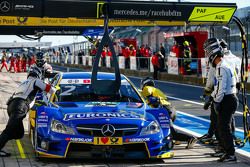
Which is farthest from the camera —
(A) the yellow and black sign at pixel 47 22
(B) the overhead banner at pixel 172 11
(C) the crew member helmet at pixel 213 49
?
(A) the yellow and black sign at pixel 47 22

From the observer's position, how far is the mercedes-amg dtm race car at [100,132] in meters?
7.14

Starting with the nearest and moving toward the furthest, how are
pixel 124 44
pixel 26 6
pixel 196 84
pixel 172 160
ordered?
pixel 172 160 → pixel 26 6 → pixel 196 84 → pixel 124 44

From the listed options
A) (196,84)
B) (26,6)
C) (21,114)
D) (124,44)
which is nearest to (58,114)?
(21,114)

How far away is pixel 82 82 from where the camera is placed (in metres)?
8.81

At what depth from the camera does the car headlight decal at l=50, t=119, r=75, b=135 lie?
7175 millimetres

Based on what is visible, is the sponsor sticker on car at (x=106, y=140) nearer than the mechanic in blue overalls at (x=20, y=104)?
Yes

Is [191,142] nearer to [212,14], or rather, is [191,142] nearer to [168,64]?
[212,14]

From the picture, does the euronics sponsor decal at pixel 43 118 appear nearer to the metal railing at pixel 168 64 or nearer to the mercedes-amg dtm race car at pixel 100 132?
the mercedes-amg dtm race car at pixel 100 132

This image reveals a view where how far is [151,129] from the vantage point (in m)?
7.40

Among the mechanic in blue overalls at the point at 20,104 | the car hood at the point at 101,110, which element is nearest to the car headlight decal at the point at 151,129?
the car hood at the point at 101,110

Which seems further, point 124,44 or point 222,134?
point 124,44

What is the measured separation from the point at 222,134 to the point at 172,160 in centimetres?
88

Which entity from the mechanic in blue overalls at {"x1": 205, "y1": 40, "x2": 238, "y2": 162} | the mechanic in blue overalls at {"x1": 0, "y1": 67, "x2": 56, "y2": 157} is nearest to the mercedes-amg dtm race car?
the mechanic in blue overalls at {"x1": 0, "y1": 67, "x2": 56, "y2": 157}

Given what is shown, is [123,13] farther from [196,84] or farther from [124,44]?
[124,44]
